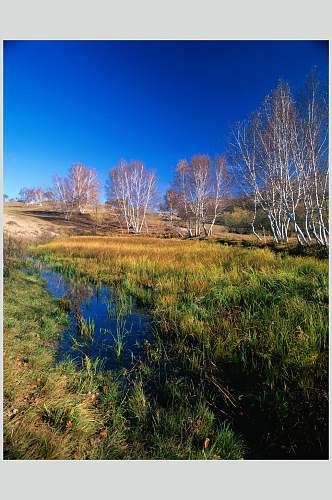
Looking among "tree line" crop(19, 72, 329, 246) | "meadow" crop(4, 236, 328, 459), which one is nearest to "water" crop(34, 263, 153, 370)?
"meadow" crop(4, 236, 328, 459)

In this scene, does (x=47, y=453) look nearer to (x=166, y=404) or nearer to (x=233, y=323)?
(x=166, y=404)

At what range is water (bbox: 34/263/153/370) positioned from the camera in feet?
15.9

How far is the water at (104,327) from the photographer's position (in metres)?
4.86

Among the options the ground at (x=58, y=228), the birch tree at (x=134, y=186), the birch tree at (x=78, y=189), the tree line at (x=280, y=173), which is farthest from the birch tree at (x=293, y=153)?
the birch tree at (x=78, y=189)

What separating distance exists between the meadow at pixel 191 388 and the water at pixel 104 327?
0.92 ft

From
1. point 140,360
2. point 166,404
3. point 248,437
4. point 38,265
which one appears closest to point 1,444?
point 166,404

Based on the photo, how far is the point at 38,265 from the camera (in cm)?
1488

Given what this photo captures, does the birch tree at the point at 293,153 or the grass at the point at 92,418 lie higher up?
the birch tree at the point at 293,153

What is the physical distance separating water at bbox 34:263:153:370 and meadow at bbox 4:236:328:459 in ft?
0.92

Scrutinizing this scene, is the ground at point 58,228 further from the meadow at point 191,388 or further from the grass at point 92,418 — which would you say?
the grass at point 92,418

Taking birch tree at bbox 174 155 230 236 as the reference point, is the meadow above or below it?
below

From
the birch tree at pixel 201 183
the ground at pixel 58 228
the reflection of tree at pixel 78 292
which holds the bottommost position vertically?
the reflection of tree at pixel 78 292

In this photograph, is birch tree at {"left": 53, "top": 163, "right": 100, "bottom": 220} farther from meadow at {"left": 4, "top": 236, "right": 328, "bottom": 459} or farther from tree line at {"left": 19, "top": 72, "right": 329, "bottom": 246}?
meadow at {"left": 4, "top": 236, "right": 328, "bottom": 459}

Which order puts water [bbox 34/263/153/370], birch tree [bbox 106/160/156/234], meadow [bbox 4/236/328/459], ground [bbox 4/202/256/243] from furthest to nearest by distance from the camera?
birch tree [bbox 106/160/156/234] → ground [bbox 4/202/256/243] → water [bbox 34/263/153/370] → meadow [bbox 4/236/328/459]
